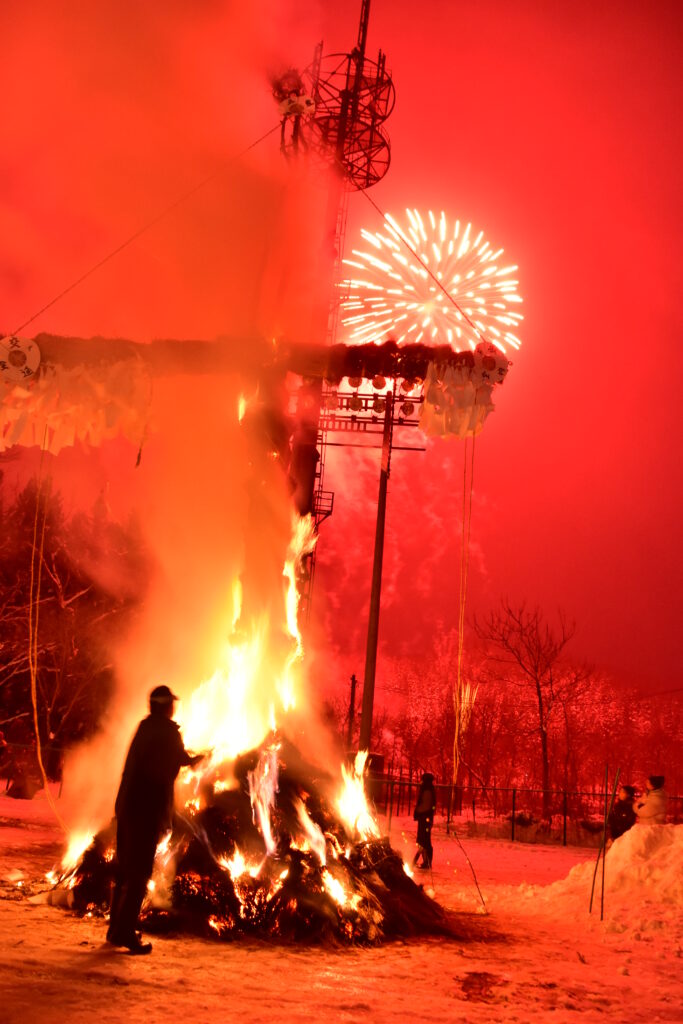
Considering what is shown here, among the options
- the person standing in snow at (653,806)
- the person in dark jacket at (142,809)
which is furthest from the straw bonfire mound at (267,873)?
the person standing in snow at (653,806)

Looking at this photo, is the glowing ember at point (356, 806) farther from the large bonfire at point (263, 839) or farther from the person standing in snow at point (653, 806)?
the person standing in snow at point (653, 806)

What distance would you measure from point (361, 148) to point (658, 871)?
13.2 meters

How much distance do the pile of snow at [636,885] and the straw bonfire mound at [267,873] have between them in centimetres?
222

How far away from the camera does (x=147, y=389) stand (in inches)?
402

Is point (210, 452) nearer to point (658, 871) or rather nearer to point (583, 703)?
point (658, 871)

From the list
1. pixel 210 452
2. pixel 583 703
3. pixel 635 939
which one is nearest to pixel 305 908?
pixel 635 939

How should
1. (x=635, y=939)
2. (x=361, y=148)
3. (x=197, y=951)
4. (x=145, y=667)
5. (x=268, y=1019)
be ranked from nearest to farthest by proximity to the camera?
(x=268, y=1019), (x=197, y=951), (x=635, y=939), (x=145, y=667), (x=361, y=148)

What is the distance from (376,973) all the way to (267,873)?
5.22 ft

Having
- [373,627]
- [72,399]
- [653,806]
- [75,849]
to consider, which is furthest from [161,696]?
[373,627]

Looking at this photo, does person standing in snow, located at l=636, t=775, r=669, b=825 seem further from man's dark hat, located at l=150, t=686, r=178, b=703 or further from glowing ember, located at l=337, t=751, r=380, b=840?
man's dark hat, located at l=150, t=686, r=178, b=703

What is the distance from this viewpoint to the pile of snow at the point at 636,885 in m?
9.70

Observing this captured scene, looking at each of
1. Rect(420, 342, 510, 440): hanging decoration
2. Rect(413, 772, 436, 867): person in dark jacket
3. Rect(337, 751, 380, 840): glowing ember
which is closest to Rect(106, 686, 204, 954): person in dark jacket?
Rect(337, 751, 380, 840): glowing ember

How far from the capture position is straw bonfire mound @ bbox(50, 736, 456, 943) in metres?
7.40

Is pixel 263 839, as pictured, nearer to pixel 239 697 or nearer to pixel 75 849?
pixel 239 697
